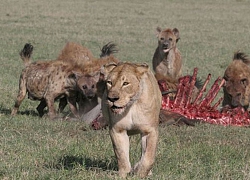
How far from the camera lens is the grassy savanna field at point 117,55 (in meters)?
4.98

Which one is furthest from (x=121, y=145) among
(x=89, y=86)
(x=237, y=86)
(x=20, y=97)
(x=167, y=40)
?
(x=167, y=40)

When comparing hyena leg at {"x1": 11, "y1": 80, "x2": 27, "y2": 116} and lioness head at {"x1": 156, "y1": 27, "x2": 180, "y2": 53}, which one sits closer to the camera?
hyena leg at {"x1": 11, "y1": 80, "x2": 27, "y2": 116}

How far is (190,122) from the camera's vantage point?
24.2 feet

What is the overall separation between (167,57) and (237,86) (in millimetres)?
3333

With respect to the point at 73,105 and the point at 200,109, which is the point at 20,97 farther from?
the point at 200,109

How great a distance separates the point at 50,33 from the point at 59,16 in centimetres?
462

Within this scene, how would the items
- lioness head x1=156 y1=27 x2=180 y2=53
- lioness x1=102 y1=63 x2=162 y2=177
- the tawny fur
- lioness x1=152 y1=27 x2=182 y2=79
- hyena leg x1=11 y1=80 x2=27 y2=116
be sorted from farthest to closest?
lioness head x1=156 y1=27 x2=180 y2=53, lioness x1=152 y1=27 x2=182 y2=79, the tawny fur, hyena leg x1=11 y1=80 x2=27 y2=116, lioness x1=102 y1=63 x2=162 y2=177

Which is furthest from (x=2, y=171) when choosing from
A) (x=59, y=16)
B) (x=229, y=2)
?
(x=229, y=2)

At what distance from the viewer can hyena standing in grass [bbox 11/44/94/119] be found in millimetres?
8062

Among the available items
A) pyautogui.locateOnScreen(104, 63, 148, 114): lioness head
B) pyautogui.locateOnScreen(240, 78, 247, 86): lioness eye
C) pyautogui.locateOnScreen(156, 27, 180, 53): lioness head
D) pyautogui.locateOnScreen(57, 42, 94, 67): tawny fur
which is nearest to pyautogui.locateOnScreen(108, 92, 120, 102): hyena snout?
pyautogui.locateOnScreen(104, 63, 148, 114): lioness head

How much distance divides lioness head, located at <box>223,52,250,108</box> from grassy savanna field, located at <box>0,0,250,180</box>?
1.21m

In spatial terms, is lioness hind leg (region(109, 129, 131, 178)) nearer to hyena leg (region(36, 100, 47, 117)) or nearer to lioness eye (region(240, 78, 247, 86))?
hyena leg (region(36, 100, 47, 117))

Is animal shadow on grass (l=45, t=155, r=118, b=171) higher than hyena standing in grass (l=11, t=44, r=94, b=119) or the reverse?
higher

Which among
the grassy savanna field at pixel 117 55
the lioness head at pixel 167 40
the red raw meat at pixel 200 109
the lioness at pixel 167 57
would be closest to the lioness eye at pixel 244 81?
the red raw meat at pixel 200 109
